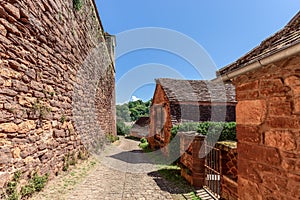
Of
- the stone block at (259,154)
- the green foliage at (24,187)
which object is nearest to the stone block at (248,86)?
the stone block at (259,154)

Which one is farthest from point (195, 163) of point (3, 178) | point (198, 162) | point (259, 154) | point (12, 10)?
point (12, 10)

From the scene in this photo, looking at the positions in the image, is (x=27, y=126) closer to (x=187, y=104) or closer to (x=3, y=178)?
(x=3, y=178)

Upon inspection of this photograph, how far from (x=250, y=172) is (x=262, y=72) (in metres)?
1.27

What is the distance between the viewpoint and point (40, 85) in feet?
15.1

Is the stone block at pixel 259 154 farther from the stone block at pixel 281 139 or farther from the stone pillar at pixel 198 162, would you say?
the stone pillar at pixel 198 162

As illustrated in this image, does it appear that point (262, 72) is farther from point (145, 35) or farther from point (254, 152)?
point (145, 35)

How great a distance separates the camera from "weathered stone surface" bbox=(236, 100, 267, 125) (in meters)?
2.30

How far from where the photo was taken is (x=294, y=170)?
1882 mm

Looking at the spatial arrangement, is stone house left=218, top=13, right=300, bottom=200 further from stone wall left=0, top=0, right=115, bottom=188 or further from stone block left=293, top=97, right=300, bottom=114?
stone wall left=0, top=0, right=115, bottom=188

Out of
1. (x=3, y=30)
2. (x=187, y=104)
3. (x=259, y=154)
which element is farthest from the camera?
(x=187, y=104)

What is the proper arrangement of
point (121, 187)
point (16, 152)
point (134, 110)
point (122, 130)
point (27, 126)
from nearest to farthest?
point (16, 152)
point (27, 126)
point (121, 187)
point (122, 130)
point (134, 110)

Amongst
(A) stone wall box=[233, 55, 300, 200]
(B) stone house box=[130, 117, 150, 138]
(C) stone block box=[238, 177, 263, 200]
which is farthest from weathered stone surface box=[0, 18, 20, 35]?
(B) stone house box=[130, 117, 150, 138]

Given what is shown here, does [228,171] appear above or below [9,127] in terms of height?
below

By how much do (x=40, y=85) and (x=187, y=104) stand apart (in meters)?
8.03
